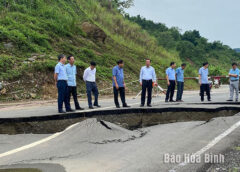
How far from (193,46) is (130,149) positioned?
209ft

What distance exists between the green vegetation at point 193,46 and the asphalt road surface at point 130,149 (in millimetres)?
48319

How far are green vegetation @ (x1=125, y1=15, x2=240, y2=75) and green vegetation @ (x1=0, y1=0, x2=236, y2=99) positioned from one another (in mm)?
24378

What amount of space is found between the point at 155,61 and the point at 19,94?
16.8m

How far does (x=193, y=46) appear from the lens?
6594 cm

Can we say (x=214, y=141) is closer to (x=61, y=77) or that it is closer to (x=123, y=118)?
(x=123, y=118)

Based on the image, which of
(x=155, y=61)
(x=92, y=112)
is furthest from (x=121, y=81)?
(x=155, y=61)

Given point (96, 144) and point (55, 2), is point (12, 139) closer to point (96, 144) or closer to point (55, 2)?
point (96, 144)

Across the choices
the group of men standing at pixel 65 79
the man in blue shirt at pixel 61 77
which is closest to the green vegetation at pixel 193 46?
the group of men standing at pixel 65 79

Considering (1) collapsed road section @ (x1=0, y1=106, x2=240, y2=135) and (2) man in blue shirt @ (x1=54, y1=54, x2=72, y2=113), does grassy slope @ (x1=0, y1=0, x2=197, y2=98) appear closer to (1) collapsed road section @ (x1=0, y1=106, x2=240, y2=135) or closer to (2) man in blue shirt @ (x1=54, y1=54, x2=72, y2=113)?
(2) man in blue shirt @ (x1=54, y1=54, x2=72, y2=113)

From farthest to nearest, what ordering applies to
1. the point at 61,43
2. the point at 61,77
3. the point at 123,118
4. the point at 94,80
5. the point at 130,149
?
1. the point at 61,43
2. the point at 94,80
3. the point at 123,118
4. the point at 61,77
5. the point at 130,149

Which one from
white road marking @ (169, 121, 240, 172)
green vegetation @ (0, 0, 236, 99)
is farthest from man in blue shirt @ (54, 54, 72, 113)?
green vegetation @ (0, 0, 236, 99)

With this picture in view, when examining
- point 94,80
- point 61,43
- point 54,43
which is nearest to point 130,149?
point 94,80

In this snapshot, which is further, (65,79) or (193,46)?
(193,46)

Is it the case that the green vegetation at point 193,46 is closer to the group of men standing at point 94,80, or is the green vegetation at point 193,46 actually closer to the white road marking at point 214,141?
the group of men standing at point 94,80
